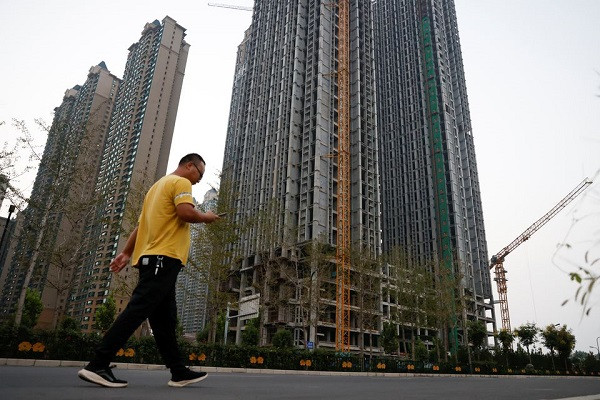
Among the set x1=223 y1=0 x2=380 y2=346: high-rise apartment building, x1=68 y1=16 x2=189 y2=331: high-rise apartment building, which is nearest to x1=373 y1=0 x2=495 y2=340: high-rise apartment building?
x1=223 y1=0 x2=380 y2=346: high-rise apartment building

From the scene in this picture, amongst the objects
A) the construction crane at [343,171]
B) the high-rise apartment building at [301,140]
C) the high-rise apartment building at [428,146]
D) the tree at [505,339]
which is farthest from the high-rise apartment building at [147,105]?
the tree at [505,339]

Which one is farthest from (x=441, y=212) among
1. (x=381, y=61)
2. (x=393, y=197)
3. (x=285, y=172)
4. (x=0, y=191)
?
(x=0, y=191)

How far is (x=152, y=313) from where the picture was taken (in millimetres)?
3617

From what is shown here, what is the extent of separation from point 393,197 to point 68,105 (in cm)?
6944

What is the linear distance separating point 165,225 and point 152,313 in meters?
0.83

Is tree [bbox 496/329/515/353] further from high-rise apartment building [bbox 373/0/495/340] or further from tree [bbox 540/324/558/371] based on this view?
high-rise apartment building [bbox 373/0/495/340]

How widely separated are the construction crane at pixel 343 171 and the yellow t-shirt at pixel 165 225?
151 ft

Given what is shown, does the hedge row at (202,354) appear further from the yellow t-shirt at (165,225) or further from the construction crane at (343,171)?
the construction crane at (343,171)

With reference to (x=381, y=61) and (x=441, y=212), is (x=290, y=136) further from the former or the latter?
(x=381, y=61)

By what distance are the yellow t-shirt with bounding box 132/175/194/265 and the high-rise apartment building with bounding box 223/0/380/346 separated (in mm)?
50983

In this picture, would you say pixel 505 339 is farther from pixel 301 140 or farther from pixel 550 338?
pixel 301 140

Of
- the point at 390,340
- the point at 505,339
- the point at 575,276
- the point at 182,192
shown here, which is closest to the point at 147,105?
the point at 390,340

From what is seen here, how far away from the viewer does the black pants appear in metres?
3.31

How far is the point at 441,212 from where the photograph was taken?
84125 mm
